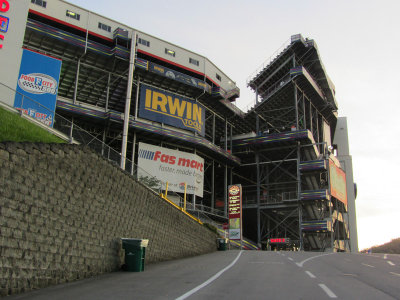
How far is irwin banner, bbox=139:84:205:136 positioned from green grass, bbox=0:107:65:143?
102 feet

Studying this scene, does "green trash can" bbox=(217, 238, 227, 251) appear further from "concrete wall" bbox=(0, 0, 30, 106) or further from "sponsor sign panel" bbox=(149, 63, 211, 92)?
"sponsor sign panel" bbox=(149, 63, 211, 92)

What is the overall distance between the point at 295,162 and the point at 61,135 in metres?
49.4

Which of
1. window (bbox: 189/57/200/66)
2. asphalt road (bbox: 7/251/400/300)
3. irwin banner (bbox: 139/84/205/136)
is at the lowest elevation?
asphalt road (bbox: 7/251/400/300)

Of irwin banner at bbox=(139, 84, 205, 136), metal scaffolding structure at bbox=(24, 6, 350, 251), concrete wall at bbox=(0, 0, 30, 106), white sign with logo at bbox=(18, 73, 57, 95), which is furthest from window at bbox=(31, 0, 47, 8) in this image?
concrete wall at bbox=(0, 0, 30, 106)

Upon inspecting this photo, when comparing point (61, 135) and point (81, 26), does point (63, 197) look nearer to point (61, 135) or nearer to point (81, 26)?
point (61, 135)

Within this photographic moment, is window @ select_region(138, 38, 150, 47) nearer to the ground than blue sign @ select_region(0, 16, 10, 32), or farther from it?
farther from it

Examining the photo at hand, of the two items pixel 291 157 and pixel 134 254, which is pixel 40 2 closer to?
pixel 134 254

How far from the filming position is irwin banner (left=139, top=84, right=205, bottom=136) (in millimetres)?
47656

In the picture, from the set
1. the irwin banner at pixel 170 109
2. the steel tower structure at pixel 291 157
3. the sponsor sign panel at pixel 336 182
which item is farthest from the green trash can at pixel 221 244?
the sponsor sign panel at pixel 336 182

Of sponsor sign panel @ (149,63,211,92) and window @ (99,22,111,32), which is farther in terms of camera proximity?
sponsor sign panel @ (149,63,211,92)

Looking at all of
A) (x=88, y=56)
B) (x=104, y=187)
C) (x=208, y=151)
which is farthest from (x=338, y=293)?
(x=208, y=151)

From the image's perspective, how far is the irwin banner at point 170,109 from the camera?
47656 mm

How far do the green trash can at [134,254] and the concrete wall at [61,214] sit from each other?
1.24ft

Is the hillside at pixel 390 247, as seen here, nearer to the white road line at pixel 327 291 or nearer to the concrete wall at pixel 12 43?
the white road line at pixel 327 291
